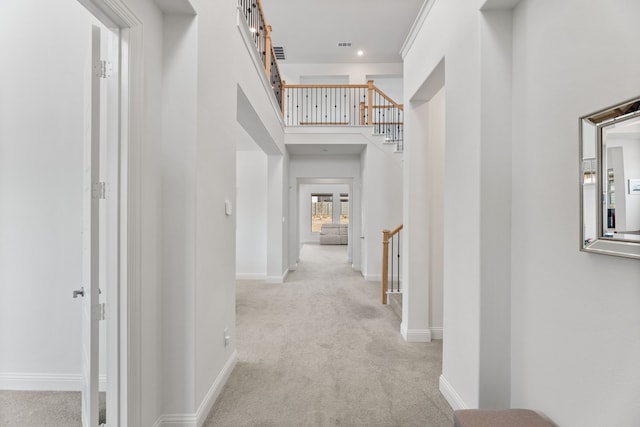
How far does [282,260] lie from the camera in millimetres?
6543

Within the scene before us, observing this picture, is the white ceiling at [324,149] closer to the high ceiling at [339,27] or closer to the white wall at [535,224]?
the high ceiling at [339,27]

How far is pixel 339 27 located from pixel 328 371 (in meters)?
6.74

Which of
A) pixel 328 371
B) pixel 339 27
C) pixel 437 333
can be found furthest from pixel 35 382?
pixel 339 27

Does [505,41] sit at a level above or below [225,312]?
above

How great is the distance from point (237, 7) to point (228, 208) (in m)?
1.76

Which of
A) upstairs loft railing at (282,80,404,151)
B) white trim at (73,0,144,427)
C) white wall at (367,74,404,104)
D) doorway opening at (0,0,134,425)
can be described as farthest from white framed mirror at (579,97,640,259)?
white wall at (367,74,404,104)

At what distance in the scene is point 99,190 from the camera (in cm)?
153

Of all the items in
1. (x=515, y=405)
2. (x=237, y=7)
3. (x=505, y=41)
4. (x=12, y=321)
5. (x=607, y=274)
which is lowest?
(x=515, y=405)

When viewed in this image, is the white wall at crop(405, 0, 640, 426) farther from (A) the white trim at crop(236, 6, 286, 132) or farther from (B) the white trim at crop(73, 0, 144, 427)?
(B) the white trim at crop(73, 0, 144, 427)

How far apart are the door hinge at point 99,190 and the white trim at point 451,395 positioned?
94.9 inches

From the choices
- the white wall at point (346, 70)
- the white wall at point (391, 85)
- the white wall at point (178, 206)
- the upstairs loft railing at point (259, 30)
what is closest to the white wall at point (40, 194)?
the white wall at point (178, 206)

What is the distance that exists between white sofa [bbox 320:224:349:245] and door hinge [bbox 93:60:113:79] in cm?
1271

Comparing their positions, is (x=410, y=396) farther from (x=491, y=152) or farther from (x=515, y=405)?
(x=491, y=152)

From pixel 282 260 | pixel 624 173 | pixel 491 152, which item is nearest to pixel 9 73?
pixel 491 152
